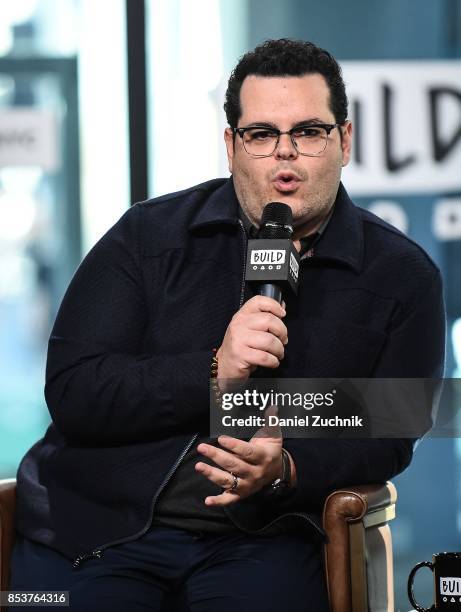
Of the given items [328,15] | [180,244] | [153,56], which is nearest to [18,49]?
[153,56]

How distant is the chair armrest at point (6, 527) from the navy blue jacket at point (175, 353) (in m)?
0.02

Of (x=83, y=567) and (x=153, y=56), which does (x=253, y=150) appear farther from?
(x=153, y=56)

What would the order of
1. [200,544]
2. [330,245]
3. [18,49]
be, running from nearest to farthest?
[200,544] < [330,245] < [18,49]

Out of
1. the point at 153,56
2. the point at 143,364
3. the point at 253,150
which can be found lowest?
the point at 143,364

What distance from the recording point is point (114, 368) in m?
2.28

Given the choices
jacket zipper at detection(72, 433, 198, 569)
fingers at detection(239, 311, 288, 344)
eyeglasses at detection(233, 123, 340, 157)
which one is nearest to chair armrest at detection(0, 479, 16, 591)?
jacket zipper at detection(72, 433, 198, 569)

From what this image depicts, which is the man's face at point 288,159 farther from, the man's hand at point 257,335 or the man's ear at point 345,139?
the man's hand at point 257,335

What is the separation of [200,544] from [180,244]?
25.9 inches

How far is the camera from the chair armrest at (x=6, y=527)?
237 cm

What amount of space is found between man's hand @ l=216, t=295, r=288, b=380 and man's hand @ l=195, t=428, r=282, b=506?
146mm

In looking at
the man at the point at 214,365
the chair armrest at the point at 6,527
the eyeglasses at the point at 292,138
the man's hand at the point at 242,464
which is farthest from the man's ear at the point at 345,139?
the chair armrest at the point at 6,527

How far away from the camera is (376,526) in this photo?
244cm

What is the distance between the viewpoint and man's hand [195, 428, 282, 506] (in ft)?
6.50

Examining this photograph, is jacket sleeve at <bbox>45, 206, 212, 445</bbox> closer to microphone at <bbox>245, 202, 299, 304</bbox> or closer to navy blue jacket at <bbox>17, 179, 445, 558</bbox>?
navy blue jacket at <bbox>17, 179, 445, 558</bbox>
